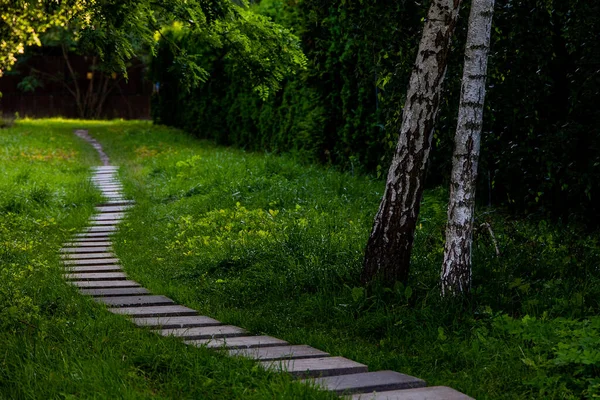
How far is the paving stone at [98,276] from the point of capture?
8.68 m

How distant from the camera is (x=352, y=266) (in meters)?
7.88

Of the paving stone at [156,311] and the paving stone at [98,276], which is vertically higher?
the paving stone at [156,311]

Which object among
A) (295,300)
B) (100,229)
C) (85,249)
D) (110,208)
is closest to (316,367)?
(295,300)

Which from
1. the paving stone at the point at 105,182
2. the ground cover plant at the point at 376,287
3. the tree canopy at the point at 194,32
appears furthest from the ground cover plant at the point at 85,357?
the paving stone at the point at 105,182

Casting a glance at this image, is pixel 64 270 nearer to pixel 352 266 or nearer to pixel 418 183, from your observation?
pixel 352 266

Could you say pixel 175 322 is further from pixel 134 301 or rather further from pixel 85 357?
pixel 85 357

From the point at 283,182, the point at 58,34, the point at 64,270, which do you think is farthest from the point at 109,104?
the point at 64,270

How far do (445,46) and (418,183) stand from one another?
4.05ft

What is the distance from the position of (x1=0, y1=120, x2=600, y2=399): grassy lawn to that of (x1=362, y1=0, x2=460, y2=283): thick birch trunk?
1.16ft

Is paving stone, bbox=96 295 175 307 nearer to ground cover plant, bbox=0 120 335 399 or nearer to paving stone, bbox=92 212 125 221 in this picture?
ground cover plant, bbox=0 120 335 399

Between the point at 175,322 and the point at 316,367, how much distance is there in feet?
5.91

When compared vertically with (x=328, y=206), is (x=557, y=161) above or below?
above

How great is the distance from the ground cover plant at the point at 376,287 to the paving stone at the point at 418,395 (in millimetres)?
208

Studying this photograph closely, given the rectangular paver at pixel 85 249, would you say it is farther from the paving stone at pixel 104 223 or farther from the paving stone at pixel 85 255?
the paving stone at pixel 104 223
